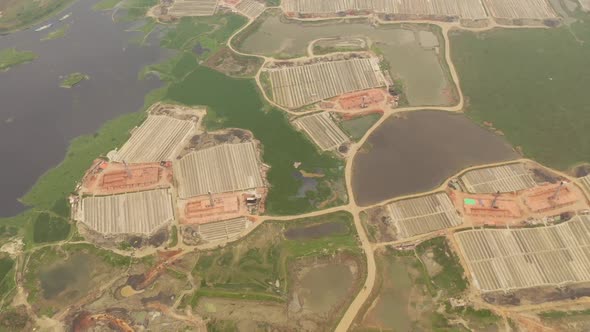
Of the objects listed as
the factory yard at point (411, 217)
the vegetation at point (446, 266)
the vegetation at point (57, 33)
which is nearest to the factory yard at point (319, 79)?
the factory yard at point (411, 217)

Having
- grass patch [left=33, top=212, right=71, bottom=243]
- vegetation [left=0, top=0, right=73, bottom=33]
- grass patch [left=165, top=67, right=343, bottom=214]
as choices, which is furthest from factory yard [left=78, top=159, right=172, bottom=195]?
vegetation [left=0, top=0, right=73, bottom=33]

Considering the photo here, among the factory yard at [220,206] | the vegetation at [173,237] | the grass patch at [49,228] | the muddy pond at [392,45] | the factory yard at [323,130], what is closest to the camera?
the vegetation at [173,237]

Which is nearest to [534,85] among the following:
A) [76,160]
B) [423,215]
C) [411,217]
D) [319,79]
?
[423,215]

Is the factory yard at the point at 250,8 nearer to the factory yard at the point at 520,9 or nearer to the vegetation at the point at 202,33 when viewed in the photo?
the vegetation at the point at 202,33

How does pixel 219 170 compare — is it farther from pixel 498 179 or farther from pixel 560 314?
pixel 560 314

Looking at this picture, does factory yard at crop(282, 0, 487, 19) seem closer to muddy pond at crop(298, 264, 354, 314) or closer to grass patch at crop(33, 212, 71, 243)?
muddy pond at crop(298, 264, 354, 314)
